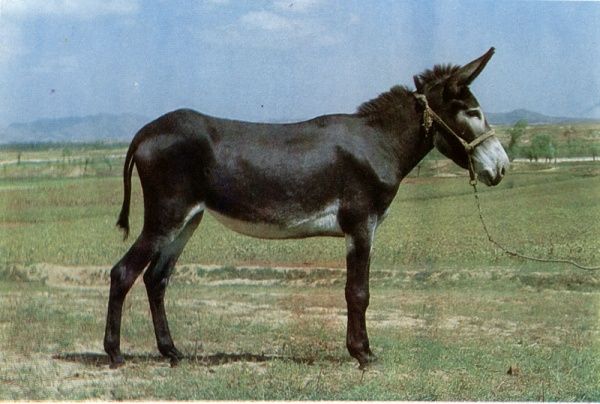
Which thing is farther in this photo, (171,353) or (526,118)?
(526,118)

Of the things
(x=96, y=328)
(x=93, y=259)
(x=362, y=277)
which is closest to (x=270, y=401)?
(x=362, y=277)

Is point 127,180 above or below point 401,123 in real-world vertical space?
below

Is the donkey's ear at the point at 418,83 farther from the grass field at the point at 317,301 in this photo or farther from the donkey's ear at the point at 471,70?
the grass field at the point at 317,301

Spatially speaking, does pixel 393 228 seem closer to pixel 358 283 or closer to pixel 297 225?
pixel 358 283

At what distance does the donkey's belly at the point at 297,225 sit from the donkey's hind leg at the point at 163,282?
0.27 meters

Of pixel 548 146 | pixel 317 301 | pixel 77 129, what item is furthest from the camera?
pixel 548 146

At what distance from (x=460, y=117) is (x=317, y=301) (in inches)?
68.2

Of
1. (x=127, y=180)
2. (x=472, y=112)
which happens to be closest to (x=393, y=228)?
(x=472, y=112)

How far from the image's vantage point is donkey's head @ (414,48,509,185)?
5301 millimetres

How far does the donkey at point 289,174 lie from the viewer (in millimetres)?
5102

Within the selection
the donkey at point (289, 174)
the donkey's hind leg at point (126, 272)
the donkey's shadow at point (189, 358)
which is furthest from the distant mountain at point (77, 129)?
the donkey's shadow at point (189, 358)

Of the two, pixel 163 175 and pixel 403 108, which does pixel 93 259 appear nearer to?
pixel 163 175

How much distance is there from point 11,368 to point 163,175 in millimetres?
1668

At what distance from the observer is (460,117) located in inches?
209
